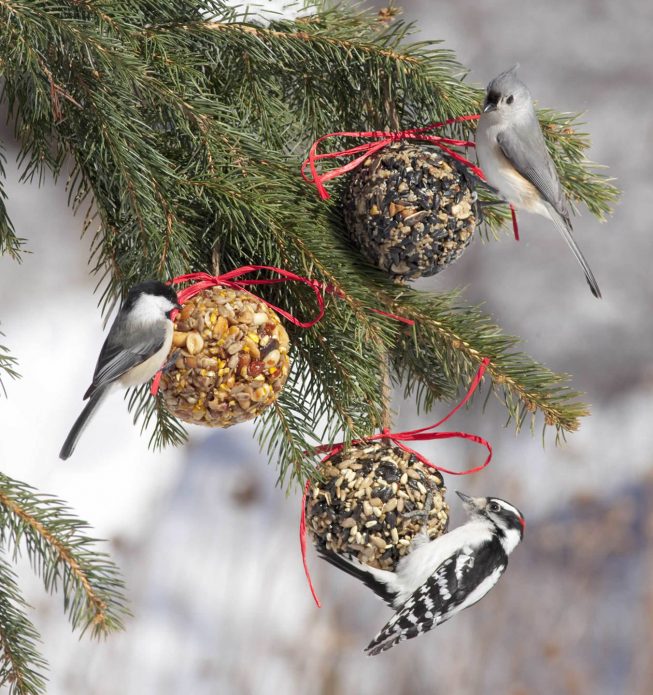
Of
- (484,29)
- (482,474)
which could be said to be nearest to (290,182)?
(482,474)

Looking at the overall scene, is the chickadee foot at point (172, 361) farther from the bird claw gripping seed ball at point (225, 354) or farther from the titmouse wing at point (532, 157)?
the titmouse wing at point (532, 157)

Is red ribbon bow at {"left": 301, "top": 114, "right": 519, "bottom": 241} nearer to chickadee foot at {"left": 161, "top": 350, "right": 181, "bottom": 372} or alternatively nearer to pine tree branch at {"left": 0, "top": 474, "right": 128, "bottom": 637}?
chickadee foot at {"left": 161, "top": 350, "right": 181, "bottom": 372}

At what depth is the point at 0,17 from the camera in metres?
0.53

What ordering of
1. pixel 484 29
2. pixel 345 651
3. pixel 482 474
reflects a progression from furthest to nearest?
1. pixel 484 29
2. pixel 482 474
3. pixel 345 651

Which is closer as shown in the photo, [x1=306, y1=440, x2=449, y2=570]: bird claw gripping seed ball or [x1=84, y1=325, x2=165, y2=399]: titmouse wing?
[x1=84, y1=325, x2=165, y2=399]: titmouse wing

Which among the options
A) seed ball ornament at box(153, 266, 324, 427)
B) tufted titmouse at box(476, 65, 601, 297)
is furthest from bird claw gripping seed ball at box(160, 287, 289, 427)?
tufted titmouse at box(476, 65, 601, 297)

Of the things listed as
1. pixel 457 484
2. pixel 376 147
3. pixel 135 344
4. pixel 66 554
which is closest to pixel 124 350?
pixel 135 344

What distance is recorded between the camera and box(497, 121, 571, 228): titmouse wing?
0.62 m

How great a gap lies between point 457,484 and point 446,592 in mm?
1007

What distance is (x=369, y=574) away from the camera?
28.1 inches

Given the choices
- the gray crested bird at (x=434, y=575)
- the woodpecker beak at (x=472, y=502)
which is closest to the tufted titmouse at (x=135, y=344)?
the gray crested bird at (x=434, y=575)

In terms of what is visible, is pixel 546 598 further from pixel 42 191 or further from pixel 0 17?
pixel 0 17

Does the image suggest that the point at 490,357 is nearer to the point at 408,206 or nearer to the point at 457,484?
the point at 408,206

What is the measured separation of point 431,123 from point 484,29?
116 centimetres
